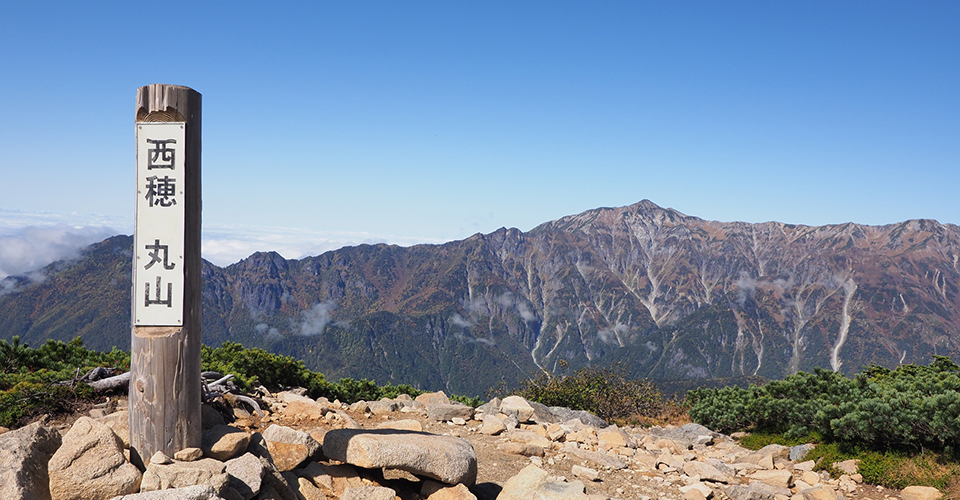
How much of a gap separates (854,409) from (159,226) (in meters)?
12.9

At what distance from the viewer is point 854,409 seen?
12484 mm

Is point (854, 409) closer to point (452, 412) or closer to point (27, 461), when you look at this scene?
point (452, 412)

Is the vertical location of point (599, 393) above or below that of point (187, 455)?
below

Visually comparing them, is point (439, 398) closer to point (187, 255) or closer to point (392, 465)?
point (392, 465)

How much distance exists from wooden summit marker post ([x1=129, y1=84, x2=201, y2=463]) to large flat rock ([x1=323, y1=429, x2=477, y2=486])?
5.92 feet

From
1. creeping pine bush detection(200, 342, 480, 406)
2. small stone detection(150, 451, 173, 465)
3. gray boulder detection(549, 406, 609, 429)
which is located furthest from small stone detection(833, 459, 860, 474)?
small stone detection(150, 451, 173, 465)

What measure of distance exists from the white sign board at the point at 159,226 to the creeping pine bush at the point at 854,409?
12171mm

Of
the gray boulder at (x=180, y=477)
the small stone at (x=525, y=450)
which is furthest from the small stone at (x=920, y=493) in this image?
the gray boulder at (x=180, y=477)

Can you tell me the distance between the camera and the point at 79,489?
5.81 meters

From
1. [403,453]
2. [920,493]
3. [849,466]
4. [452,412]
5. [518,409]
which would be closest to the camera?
[403,453]

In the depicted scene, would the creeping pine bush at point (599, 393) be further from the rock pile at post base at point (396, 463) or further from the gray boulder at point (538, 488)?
A: the gray boulder at point (538, 488)

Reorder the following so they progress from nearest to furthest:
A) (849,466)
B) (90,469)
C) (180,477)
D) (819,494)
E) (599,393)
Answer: (90,469), (180,477), (819,494), (849,466), (599,393)

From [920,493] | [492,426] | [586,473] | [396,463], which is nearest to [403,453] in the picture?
[396,463]

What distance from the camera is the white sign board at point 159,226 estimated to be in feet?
21.1
